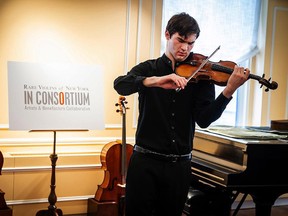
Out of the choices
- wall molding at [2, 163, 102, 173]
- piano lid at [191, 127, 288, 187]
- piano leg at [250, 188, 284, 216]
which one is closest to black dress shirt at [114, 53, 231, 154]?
piano lid at [191, 127, 288, 187]

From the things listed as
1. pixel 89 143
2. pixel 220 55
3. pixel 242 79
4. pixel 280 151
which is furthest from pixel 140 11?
pixel 242 79

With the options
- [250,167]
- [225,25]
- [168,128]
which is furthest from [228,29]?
[168,128]

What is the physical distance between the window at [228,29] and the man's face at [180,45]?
2.20 metres

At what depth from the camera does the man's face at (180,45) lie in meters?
1.83

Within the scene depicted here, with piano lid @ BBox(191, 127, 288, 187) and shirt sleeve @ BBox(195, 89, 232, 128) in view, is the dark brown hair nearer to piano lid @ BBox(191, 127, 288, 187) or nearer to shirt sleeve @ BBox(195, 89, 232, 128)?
shirt sleeve @ BBox(195, 89, 232, 128)

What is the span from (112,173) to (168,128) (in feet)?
5.00

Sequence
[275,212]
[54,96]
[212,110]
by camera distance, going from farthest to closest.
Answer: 1. [275,212]
2. [54,96]
3. [212,110]

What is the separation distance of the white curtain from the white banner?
1095 millimetres

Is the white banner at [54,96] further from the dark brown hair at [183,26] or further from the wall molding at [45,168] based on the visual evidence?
the dark brown hair at [183,26]

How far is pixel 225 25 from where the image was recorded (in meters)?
4.29

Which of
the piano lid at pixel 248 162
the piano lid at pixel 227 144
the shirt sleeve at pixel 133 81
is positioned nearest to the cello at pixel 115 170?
the piano lid at pixel 227 144

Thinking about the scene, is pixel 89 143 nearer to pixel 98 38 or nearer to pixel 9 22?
pixel 98 38

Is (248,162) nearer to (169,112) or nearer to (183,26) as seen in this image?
(169,112)

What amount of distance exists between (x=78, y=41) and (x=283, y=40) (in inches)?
84.3
